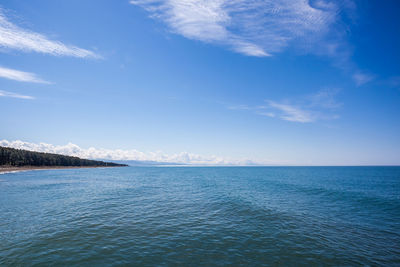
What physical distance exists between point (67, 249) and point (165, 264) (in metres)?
8.22

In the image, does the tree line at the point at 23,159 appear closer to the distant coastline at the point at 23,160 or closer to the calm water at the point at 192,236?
the distant coastline at the point at 23,160

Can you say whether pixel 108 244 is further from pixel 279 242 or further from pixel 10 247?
pixel 279 242

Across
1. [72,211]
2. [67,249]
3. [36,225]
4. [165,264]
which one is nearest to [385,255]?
[165,264]

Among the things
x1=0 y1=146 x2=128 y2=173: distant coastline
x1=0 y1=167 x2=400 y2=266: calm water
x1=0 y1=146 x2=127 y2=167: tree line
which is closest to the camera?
x1=0 y1=167 x2=400 y2=266: calm water

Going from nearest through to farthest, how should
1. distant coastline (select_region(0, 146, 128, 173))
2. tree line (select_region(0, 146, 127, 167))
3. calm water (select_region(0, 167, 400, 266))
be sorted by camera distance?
1. calm water (select_region(0, 167, 400, 266))
2. distant coastline (select_region(0, 146, 128, 173))
3. tree line (select_region(0, 146, 127, 167))

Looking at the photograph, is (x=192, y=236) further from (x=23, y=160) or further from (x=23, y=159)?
(x=23, y=160)

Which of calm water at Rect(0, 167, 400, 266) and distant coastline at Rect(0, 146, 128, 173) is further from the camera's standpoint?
distant coastline at Rect(0, 146, 128, 173)

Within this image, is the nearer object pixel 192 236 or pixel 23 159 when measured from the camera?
pixel 192 236

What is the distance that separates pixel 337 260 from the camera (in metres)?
13.6

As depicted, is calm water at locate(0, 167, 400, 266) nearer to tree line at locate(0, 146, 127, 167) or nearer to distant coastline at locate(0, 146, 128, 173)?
distant coastline at locate(0, 146, 128, 173)

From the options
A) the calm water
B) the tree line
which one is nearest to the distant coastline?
the tree line

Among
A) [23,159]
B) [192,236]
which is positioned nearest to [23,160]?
[23,159]

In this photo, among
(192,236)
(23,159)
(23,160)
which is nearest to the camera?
(192,236)

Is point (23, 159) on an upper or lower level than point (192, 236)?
upper
